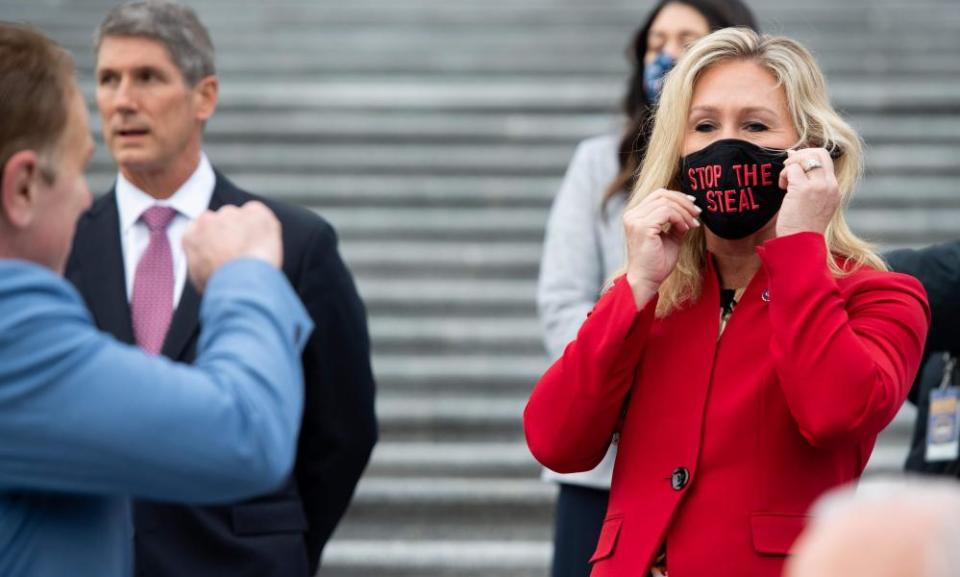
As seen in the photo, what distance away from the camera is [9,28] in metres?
2.05

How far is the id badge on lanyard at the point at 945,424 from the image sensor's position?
372 centimetres

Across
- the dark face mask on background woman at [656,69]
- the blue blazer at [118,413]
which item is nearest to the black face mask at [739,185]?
the blue blazer at [118,413]

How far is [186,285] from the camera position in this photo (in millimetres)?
3291

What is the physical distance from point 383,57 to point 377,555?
13.2 feet

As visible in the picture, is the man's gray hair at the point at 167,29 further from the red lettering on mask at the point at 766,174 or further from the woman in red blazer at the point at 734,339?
the red lettering on mask at the point at 766,174

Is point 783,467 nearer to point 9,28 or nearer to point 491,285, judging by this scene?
point 9,28

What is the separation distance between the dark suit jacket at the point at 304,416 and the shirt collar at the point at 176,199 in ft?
0.07

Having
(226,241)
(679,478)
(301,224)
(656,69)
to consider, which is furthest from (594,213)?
(226,241)

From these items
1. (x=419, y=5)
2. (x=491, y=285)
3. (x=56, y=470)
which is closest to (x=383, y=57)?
→ (x=419, y=5)

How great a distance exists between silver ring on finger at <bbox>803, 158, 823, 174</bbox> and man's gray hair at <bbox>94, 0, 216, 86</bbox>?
1.71m

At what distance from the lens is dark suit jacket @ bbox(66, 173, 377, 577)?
313 centimetres

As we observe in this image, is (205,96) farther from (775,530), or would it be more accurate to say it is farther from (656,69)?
(775,530)

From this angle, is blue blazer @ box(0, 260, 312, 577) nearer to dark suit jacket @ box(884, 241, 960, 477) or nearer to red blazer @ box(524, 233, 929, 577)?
red blazer @ box(524, 233, 929, 577)

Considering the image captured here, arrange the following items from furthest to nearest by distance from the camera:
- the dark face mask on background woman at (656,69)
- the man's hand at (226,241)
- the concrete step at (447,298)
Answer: the concrete step at (447,298) < the dark face mask on background woman at (656,69) < the man's hand at (226,241)
